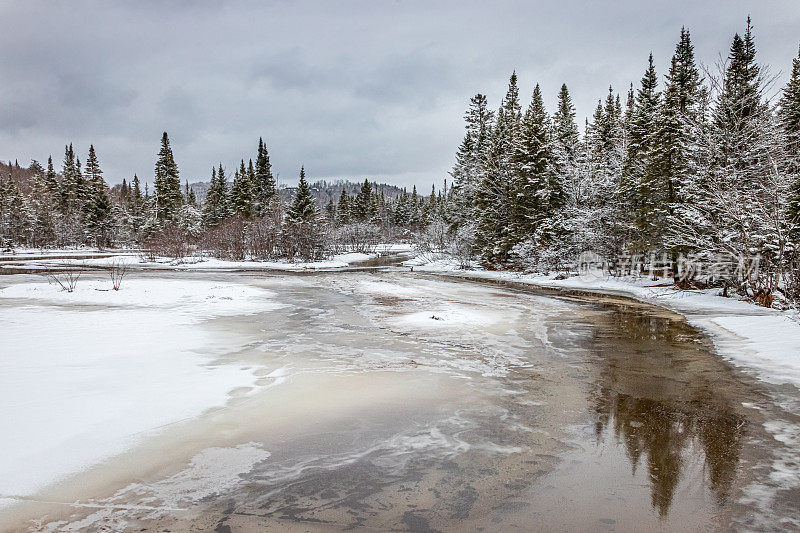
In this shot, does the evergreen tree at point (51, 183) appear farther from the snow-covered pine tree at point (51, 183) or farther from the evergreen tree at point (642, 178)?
the evergreen tree at point (642, 178)

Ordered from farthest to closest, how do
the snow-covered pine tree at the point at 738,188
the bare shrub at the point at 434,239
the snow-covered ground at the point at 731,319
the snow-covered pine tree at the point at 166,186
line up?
the snow-covered pine tree at the point at 166,186, the bare shrub at the point at 434,239, the snow-covered pine tree at the point at 738,188, the snow-covered ground at the point at 731,319

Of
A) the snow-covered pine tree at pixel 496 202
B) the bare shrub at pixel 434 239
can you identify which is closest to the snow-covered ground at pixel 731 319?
the snow-covered pine tree at pixel 496 202

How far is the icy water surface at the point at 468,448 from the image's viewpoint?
4125 mm

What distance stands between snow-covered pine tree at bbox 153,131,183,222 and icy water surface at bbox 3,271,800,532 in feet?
215

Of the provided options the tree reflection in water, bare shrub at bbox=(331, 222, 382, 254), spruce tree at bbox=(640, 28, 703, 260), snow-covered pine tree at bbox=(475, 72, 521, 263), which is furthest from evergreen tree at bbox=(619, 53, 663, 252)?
bare shrub at bbox=(331, 222, 382, 254)

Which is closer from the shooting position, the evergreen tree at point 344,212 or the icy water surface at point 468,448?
the icy water surface at point 468,448

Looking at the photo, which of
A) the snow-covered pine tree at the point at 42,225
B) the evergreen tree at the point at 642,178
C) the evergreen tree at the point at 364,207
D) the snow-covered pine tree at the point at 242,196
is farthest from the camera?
the evergreen tree at the point at 364,207

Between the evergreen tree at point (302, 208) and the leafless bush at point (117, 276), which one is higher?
the evergreen tree at point (302, 208)

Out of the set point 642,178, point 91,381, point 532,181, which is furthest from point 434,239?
point 91,381

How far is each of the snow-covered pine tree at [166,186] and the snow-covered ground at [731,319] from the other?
5680cm

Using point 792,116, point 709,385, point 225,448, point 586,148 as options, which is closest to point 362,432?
point 225,448

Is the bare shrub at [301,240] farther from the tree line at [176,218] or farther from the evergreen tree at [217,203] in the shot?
the evergreen tree at [217,203]

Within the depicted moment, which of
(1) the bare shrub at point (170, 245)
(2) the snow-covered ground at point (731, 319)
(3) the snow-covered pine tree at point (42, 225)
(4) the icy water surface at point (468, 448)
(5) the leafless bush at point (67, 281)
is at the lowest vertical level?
(4) the icy water surface at point (468, 448)

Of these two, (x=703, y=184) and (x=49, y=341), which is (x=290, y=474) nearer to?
(x=49, y=341)
